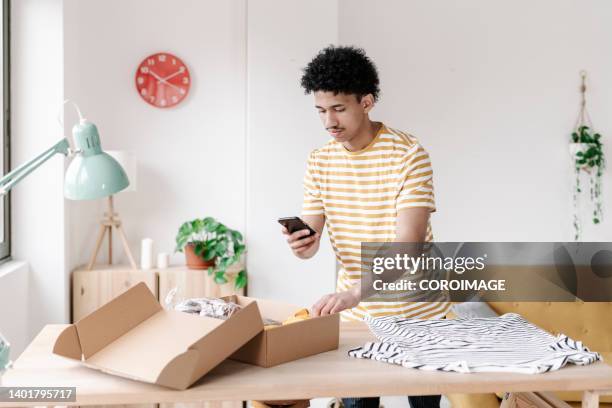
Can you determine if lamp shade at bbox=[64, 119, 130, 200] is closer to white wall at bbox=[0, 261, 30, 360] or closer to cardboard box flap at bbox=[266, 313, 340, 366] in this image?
cardboard box flap at bbox=[266, 313, 340, 366]

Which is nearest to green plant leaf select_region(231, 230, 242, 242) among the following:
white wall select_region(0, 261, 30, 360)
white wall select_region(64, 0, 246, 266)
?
white wall select_region(64, 0, 246, 266)

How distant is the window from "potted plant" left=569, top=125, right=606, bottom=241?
339 cm

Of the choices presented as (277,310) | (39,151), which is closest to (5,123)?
(39,151)

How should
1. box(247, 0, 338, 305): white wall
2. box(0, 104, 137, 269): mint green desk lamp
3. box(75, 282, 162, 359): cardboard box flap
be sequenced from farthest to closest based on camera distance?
box(247, 0, 338, 305): white wall, box(0, 104, 137, 269): mint green desk lamp, box(75, 282, 162, 359): cardboard box flap

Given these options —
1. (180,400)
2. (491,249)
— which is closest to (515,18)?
(491,249)

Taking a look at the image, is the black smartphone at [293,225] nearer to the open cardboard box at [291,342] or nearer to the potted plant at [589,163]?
the open cardboard box at [291,342]

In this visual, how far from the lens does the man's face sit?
2084 mm

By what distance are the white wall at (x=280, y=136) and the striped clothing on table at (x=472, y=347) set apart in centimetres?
218

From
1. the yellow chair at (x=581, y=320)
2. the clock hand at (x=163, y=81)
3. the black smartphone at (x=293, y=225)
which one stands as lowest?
the yellow chair at (x=581, y=320)

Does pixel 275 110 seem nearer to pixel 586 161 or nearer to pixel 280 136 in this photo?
pixel 280 136

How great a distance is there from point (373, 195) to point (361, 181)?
62 millimetres

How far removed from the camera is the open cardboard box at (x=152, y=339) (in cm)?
140

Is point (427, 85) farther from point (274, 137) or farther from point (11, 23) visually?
point (11, 23)

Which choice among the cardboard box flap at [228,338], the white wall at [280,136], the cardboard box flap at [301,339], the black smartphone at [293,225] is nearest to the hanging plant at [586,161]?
the white wall at [280,136]
